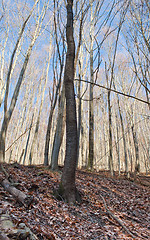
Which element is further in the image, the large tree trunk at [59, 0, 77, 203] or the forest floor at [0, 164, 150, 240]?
the large tree trunk at [59, 0, 77, 203]

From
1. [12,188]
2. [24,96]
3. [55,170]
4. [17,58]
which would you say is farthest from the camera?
[24,96]

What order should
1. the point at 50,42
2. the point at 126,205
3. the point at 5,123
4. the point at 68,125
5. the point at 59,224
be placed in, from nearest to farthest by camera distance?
the point at 59,224 → the point at 68,125 → the point at 126,205 → the point at 5,123 → the point at 50,42

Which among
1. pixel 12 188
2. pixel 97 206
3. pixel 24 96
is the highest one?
pixel 24 96

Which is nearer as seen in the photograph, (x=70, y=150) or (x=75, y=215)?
(x=75, y=215)

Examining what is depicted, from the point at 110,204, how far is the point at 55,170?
1988mm

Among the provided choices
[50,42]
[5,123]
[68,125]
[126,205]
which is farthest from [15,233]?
[50,42]

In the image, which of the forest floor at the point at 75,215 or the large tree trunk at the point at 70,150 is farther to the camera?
the large tree trunk at the point at 70,150

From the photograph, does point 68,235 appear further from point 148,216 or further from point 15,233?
point 148,216

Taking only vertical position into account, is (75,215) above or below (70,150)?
below

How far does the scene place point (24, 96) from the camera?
15977 mm

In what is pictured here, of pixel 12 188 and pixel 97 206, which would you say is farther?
pixel 97 206

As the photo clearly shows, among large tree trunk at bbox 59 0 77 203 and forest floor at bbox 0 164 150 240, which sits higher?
large tree trunk at bbox 59 0 77 203

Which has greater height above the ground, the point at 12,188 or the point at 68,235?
the point at 12,188

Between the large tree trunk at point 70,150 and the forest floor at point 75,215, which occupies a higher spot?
the large tree trunk at point 70,150
